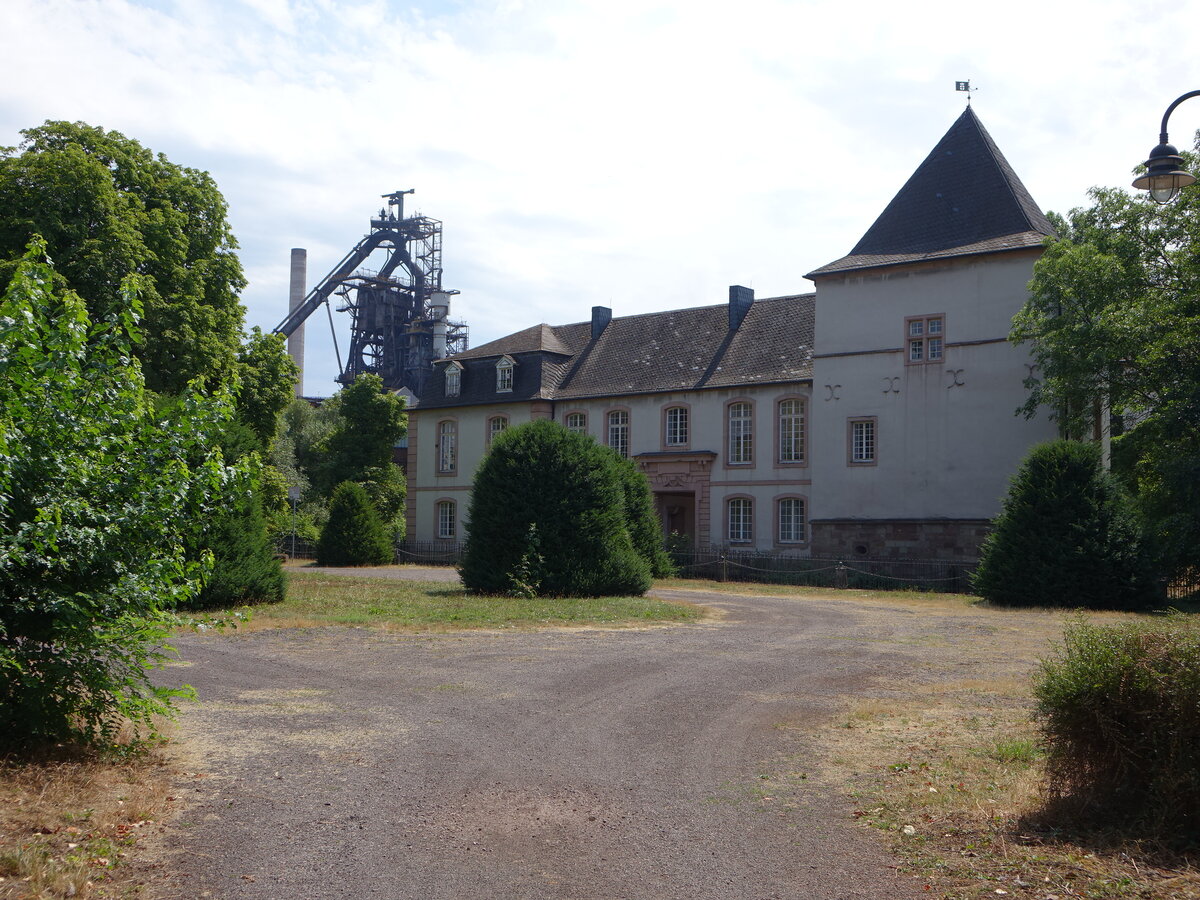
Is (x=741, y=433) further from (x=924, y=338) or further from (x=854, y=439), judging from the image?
(x=924, y=338)

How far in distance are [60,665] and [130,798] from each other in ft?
3.17

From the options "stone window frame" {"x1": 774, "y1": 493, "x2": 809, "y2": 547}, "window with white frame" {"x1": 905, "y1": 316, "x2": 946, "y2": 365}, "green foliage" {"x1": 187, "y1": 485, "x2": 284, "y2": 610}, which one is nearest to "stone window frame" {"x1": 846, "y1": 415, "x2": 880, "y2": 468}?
"window with white frame" {"x1": 905, "y1": 316, "x2": 946, "y2": 365}

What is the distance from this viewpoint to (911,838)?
6.20 meters

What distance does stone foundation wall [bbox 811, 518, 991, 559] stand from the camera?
32.5m

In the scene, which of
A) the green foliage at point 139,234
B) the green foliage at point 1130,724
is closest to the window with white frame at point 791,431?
the green foliage at point 139,234

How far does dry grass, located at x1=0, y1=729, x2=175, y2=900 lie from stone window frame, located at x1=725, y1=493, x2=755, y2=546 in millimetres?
31891

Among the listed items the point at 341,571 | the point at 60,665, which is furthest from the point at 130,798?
the point at 341,571

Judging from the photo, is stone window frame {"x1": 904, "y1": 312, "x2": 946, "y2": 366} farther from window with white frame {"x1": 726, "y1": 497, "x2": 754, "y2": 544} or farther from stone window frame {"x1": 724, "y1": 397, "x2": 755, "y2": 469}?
window with white frame {"x1": 726, "y1": 497, "x2": 754, "y2": 544}

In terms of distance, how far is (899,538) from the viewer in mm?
33750

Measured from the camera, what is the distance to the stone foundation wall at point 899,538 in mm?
32469

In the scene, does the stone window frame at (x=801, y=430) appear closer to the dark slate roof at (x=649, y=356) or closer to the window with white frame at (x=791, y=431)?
the window with white frame at (x=791, y=431)

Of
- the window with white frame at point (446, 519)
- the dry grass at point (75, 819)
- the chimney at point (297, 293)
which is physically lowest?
the dry grass at point (75, 819)

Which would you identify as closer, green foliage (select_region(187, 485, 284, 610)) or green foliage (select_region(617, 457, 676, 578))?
green foliage (select_region(187, 485, 284, 610))

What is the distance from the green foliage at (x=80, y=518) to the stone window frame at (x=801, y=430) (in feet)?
103
